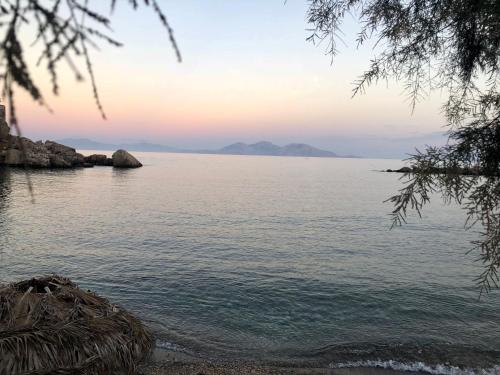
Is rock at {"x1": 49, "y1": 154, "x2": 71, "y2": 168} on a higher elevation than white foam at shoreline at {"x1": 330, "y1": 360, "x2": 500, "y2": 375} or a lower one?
higher

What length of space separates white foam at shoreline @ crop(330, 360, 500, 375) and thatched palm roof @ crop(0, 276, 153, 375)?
657 cm

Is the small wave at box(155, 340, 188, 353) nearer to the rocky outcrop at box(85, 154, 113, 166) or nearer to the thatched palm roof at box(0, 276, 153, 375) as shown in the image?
the thatched palm roof at box(0, 276, 153, 375)

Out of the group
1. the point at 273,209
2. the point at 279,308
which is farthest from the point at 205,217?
the point at 279,308

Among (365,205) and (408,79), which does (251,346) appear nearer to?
(408,79)

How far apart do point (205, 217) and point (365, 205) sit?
25.9 m

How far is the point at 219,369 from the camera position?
1102 cm

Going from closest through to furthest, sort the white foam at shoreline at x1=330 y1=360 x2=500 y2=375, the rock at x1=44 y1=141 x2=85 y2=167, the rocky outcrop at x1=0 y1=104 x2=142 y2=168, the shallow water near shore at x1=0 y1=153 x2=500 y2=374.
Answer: the white foam at shoreline at x1=330 y1=360 x2=500 y2=375, the shallow water near shore at x1=0 y1=153 x2=500 y2=374, the rocky outcrop at x1=0 y1=104 x2=142 y2=168, the rock at x1=44 y1=141 x2=85 y2=167

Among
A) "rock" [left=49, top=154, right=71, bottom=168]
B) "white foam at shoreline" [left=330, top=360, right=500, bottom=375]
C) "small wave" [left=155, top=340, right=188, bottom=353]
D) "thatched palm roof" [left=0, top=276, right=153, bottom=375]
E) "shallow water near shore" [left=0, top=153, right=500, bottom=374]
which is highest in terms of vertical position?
"rock" [left=49, top=154, right=71, bottom=168]

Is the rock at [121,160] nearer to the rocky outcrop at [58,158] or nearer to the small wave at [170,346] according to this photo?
the rocky outcrop at [58,158]

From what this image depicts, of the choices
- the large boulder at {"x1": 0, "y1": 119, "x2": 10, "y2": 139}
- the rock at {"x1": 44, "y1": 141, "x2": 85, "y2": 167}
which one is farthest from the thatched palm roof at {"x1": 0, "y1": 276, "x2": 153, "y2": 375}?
the rock at {"x1": 44, "y1": 141, "x2": 85, "y2": 167}

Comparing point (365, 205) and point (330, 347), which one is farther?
point (365, 205)

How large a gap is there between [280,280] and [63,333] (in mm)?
14239

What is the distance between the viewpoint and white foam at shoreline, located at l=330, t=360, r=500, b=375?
11.4 meters

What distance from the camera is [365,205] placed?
5609cm
